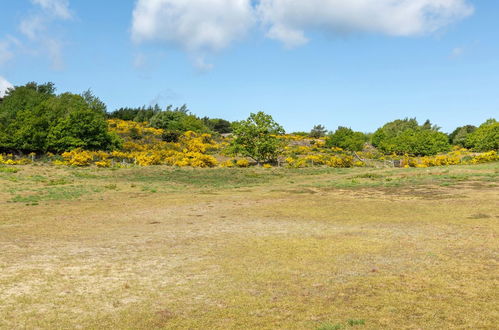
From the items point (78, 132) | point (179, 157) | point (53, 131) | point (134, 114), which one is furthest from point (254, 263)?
point (134, 114)

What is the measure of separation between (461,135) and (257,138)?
8595 centimetres

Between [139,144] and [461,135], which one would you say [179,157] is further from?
[461,135]

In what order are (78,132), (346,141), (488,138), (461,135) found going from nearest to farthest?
1. (78,132)
2. (488,138)
3. (346,141)
4. (461,135)

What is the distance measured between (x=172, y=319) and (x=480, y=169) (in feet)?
139

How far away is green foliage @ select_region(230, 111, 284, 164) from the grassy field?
118 feet

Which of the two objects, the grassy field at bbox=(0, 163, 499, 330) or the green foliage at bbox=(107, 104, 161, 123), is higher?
the green foliage at bbox=(107, 104, 161, 123)

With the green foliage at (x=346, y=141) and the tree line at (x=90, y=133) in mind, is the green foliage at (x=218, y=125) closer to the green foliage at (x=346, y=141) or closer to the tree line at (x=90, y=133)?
the tree line at (x=90, y=133)

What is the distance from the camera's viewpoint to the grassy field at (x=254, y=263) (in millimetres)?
8203

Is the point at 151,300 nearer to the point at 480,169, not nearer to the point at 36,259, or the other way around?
the point at 36,259

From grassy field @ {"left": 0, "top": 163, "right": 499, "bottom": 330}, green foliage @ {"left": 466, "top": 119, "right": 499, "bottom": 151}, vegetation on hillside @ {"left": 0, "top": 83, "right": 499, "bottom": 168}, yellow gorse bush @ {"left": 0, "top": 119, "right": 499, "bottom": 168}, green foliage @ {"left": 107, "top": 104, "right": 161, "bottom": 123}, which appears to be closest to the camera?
grassy field @ {"left": 0, "top": 163, "right": 499, "bottom": 330}

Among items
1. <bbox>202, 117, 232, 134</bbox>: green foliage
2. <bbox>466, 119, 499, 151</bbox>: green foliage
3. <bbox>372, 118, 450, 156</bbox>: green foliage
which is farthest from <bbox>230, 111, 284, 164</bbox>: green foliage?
<bbox>202, 117, 232, 134</bbox>: green foliage

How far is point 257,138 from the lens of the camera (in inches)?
2552

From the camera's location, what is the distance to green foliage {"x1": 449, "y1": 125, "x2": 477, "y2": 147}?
4620 inches

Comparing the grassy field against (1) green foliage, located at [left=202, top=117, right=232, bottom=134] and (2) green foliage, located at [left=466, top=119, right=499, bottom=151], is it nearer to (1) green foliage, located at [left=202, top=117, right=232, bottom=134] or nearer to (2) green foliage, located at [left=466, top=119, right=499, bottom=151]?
(2) green foliage, located at [left=466, top=119, right=499, bottom=151]
